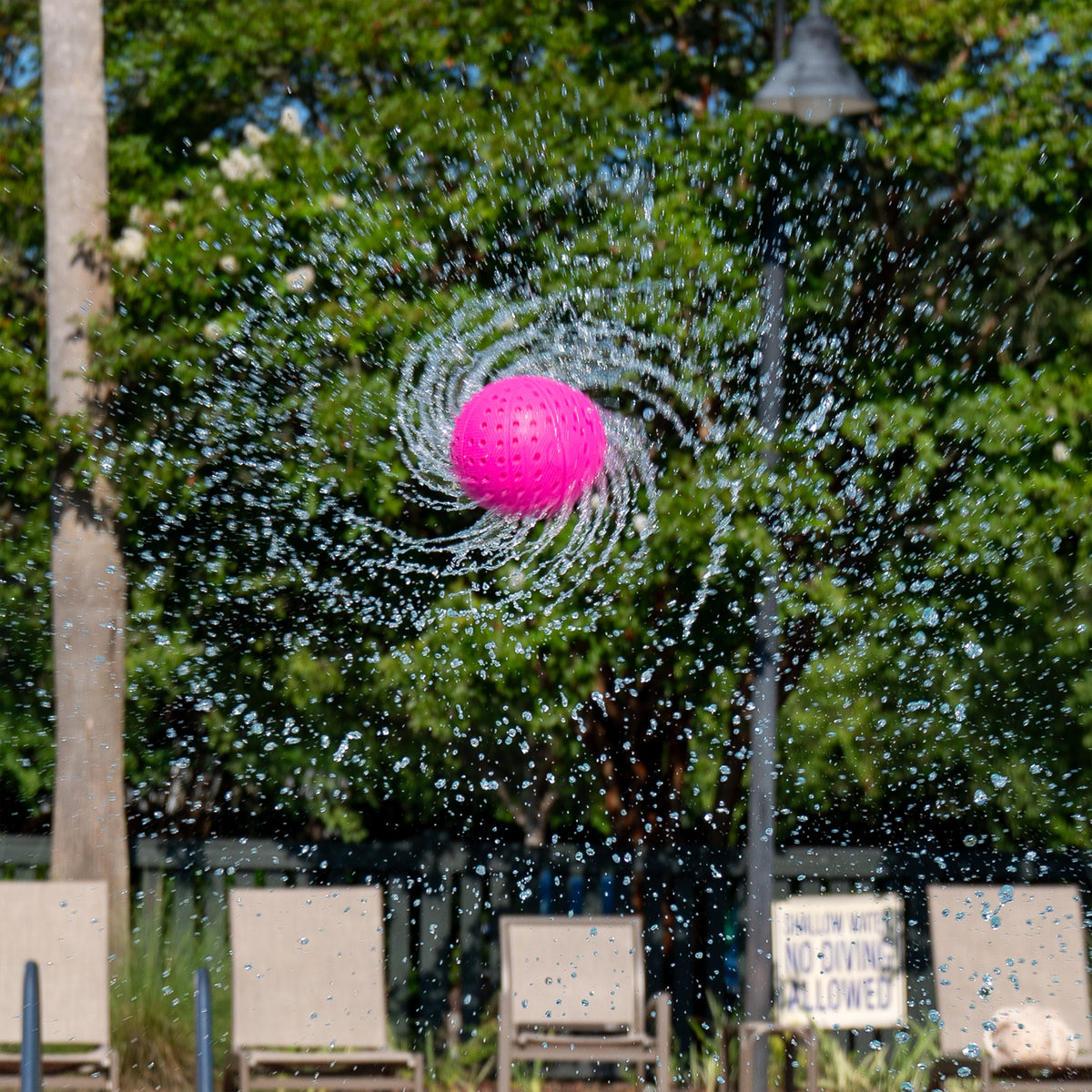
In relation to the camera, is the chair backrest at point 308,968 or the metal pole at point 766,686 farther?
the metal pole at point 766,686

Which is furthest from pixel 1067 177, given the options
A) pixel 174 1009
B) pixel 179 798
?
pixel 179 798

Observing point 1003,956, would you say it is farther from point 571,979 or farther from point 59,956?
point 59,956

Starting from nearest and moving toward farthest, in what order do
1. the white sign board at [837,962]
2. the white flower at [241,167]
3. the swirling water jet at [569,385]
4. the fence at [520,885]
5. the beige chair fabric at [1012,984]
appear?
the beige chair fabric at [1012,984] → the white sign board at [837,962] → the swirling water jet at [569,385] → the white flower at [241,167] → the fence at [520,885]

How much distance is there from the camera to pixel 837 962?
5.88m

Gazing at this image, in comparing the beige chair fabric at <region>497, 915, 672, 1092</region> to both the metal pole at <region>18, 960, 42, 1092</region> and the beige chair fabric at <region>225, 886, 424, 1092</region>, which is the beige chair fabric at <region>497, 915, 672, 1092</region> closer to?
the beige chair fabric at <region>225, 886, 424, 1092</region>

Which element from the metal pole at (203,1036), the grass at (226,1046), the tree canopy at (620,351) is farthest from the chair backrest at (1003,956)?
the metal pole at (203,1036)

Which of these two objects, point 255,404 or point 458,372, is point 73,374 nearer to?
point 255,404

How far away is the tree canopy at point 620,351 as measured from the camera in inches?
238

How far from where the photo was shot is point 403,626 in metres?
6.76

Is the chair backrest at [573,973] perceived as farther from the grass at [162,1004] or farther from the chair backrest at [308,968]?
the grass at [162,1004]

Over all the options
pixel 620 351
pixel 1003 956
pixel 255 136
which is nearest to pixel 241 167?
pixel 255 136

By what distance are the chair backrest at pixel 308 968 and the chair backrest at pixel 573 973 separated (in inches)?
21.5

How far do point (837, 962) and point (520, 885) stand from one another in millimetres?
1516

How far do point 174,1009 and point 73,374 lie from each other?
9.26ft
